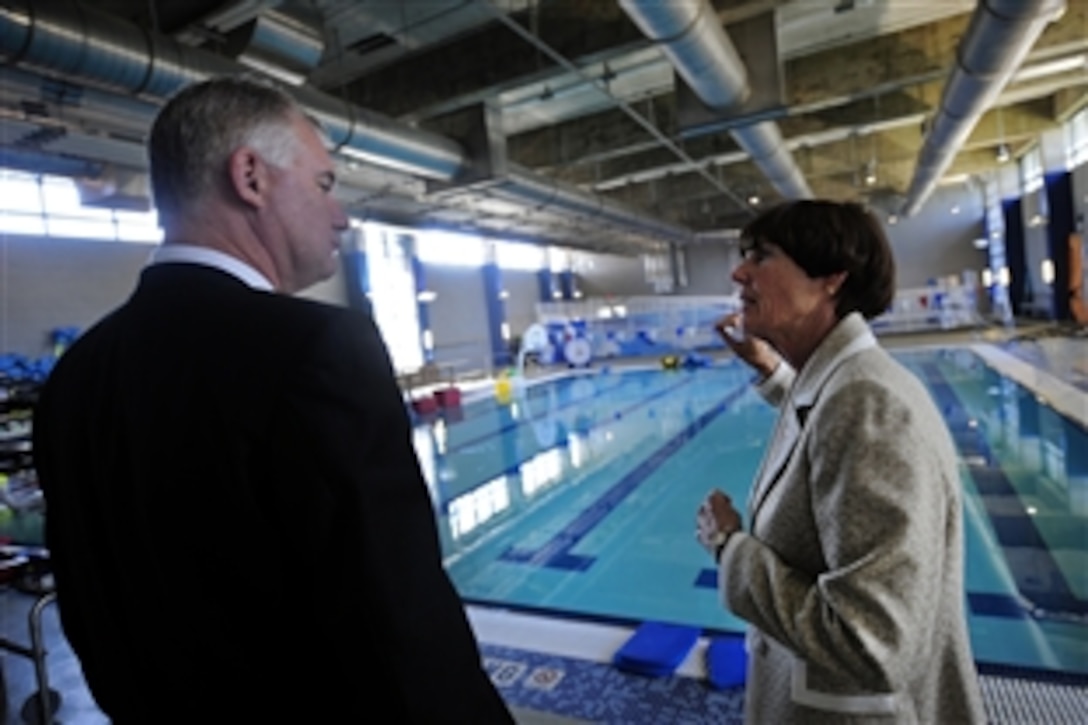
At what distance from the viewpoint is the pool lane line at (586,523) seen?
4.49 m

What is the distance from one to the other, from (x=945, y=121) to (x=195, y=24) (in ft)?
23.1

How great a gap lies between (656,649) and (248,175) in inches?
87.5

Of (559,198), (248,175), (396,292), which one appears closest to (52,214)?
(396,292)

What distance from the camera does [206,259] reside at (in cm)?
69

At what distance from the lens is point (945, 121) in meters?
7.07

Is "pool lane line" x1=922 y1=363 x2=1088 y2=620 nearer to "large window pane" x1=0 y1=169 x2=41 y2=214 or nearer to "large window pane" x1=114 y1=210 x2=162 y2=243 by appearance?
"large window pane" x1=114 y1=210 x2=162 y2=243

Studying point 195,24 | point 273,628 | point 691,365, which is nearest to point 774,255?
point 273,628

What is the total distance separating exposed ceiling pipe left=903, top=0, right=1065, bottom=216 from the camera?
4.07 metres

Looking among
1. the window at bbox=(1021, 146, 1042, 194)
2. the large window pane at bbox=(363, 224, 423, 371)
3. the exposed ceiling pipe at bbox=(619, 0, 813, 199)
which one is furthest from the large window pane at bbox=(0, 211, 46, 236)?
the window at bbox=(1021, 146, 1042, 194)

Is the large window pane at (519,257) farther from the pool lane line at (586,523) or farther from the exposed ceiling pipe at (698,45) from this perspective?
the exposed ceiling pipe at (698,45)

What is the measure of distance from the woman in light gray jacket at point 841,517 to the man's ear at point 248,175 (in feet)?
2.52

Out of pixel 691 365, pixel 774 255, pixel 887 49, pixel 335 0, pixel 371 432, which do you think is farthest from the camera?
pixel 691 365

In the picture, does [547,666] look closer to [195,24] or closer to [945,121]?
[195,24]

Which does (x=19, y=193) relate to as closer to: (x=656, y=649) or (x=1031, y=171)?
(x=656, y=649)
